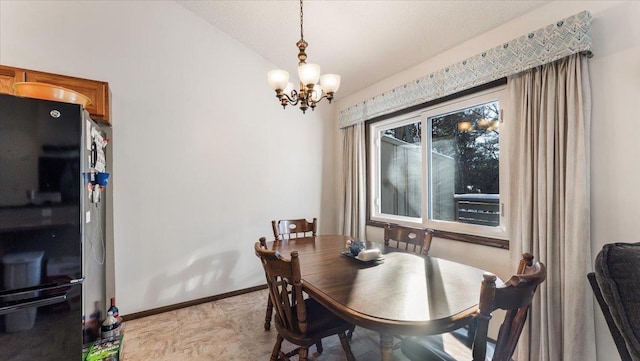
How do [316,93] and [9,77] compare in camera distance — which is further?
[316,93]

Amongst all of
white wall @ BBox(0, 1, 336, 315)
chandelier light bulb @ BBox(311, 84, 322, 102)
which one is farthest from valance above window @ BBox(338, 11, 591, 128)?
white wall @ BBox(0, 1, 336, 315)

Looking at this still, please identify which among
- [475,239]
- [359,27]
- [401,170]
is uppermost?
[359,27]

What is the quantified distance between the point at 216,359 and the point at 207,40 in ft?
10.3

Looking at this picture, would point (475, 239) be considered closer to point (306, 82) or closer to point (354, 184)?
point (354, 184)

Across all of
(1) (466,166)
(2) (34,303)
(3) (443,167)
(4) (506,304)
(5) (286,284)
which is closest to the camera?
(4) (506,304)

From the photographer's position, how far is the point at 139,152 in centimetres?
269

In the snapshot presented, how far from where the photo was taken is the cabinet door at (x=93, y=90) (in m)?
2.18

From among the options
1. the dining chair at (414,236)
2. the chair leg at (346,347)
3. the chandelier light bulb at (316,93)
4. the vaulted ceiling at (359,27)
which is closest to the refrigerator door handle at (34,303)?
the chair leg at (346,347)

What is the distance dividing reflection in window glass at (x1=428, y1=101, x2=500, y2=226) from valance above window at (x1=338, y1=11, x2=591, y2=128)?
0.90 feet

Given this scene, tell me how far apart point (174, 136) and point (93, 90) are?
75 centimetres

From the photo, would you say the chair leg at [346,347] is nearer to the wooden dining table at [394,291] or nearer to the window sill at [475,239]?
the wooden dining table at [394,291]

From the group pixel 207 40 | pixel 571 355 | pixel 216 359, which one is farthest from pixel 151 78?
pixel 571 355

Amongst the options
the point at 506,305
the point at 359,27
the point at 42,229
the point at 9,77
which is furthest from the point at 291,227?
the point at 9,77

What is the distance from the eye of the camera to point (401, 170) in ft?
10.7
